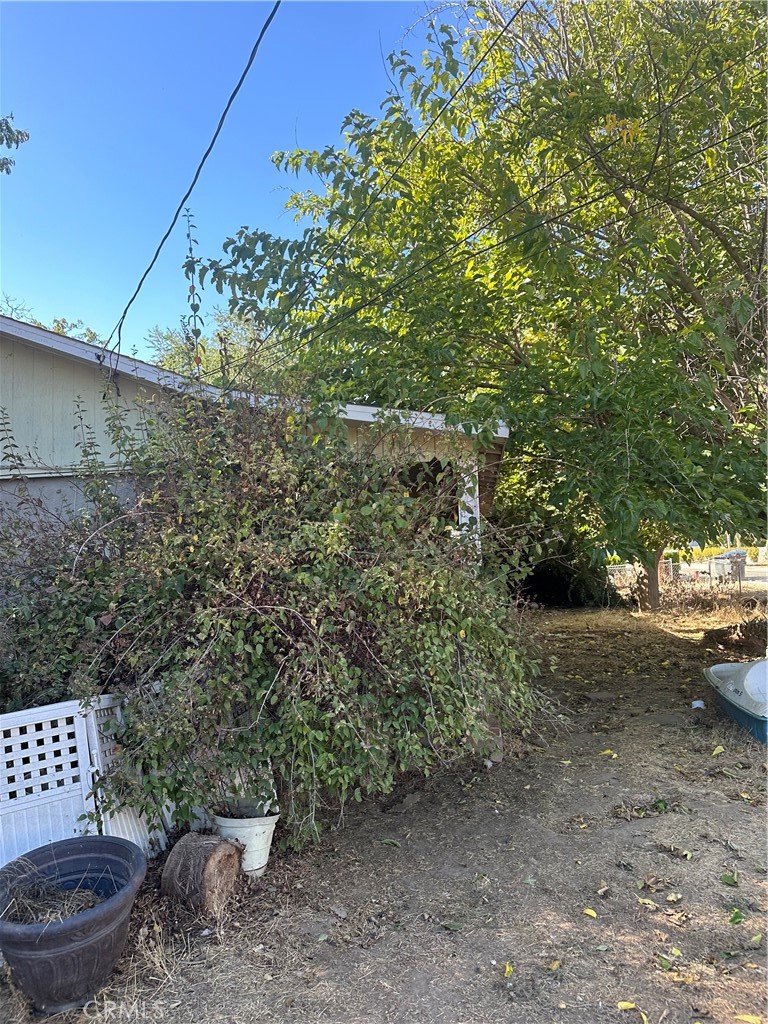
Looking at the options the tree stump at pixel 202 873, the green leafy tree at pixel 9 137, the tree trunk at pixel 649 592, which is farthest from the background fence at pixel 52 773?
the tree trunk at pixel 649 592

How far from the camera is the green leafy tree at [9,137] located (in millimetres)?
6605

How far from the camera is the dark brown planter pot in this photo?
226cm

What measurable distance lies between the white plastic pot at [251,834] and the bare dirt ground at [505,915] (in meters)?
0.11

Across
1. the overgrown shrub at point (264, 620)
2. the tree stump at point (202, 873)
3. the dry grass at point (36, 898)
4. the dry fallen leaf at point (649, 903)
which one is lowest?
the dry fallen leaf at point (649, 903)

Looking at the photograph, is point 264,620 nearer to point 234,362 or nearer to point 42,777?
point 42,777

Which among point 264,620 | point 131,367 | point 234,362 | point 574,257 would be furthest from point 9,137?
point 264,620

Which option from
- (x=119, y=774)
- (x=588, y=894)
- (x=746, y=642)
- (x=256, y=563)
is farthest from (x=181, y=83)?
(x=746, y=642)

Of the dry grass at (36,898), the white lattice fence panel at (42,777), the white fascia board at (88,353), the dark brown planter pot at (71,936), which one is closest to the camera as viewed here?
the dark brown planter pot at (71,936)

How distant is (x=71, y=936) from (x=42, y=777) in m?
0.88

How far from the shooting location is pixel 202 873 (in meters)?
2.95

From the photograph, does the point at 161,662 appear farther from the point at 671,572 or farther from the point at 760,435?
the point at 671,572

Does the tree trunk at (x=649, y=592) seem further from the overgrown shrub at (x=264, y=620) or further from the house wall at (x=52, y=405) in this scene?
the overgrown shrub at (x=264, y=620)

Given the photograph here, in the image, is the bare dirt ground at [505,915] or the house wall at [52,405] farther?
the house wall at [52,405]

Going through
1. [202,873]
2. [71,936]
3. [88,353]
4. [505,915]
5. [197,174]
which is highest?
[197,174]
